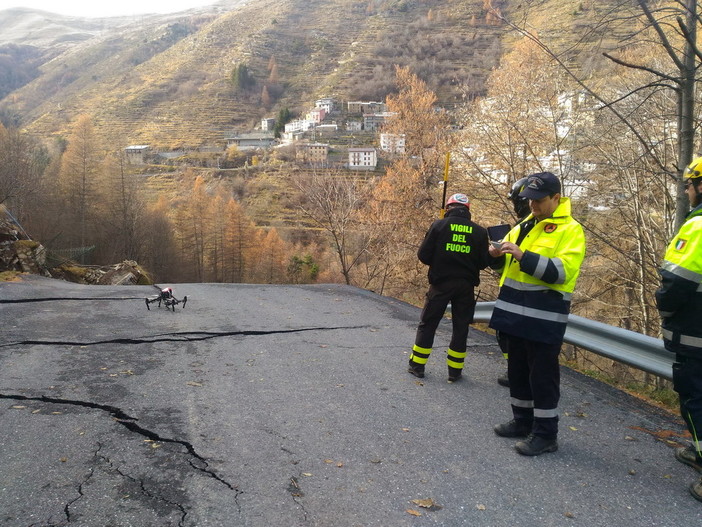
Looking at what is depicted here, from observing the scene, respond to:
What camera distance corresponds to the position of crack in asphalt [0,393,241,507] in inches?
118

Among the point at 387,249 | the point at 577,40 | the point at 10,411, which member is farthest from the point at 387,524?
the point at 387,249

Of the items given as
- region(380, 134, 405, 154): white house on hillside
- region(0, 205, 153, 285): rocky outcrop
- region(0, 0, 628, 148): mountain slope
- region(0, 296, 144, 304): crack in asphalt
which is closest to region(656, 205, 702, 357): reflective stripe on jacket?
region(0, 296, 144, 304): crack in asphalt

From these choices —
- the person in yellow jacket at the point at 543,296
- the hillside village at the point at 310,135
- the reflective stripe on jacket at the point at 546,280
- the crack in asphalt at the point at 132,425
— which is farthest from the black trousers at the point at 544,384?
the hillside village at the point at 310,135

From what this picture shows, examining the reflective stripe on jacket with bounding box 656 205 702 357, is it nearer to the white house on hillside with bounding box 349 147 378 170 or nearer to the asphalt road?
the asphalt road

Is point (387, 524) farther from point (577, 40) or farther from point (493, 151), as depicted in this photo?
point (493, 151)

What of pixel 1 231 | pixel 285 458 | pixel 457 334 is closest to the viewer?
pixel 285 458

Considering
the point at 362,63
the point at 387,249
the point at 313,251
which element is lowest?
the point at 313,251

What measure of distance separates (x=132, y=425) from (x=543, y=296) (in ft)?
11.0

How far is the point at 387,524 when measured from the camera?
259cm

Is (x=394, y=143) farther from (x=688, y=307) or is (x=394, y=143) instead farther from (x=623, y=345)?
(x=688, y=307)

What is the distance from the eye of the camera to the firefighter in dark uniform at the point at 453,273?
16.0ft

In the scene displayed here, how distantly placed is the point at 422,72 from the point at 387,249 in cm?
9472

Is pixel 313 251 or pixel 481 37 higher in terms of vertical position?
pixel 481 37

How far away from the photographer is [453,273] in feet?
16.1
